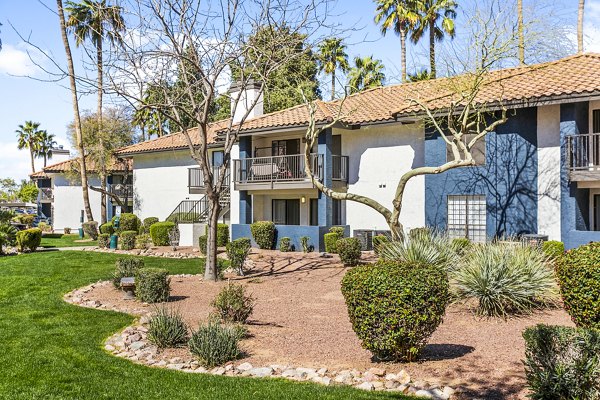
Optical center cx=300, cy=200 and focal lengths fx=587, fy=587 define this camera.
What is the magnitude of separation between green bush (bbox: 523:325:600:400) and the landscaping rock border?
1059mm

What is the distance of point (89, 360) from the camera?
901 centimetres

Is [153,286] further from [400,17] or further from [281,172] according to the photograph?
[400,17]

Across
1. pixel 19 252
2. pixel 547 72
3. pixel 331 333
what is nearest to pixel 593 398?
pixel 331 333

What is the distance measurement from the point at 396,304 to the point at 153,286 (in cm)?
762

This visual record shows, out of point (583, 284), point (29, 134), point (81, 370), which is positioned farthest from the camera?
point (29, 134)

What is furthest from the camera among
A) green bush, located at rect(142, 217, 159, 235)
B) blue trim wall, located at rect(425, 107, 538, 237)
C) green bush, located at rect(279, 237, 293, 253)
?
green bush, located at rect(142, 217, 159, 235)

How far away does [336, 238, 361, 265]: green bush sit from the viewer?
747 inches

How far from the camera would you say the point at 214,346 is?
28.8ft

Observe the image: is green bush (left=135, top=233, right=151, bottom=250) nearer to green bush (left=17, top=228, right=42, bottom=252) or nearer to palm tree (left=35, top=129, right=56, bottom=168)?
green bush (left=17, top=228, right=42, bottom=252)

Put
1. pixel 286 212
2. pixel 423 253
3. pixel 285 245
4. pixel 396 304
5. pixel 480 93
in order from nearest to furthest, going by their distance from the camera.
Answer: pixel 396 304 < pixel 423 253 < pixel 480 93 < pixel 285 245 < pixel 286 212

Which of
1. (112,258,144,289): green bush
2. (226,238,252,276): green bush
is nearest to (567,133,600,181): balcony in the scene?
(226,238,252,276): green bush

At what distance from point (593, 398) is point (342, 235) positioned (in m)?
19.3

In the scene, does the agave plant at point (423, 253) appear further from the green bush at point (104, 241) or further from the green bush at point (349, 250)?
the green bush at point (104, 241)

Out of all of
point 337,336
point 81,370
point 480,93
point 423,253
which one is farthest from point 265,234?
point 81,370
